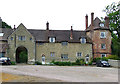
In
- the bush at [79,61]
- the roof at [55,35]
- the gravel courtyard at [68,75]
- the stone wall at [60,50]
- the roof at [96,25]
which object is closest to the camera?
the gravel courtyard at [68,75]

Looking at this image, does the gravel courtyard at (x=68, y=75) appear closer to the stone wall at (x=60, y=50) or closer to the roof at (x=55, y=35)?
the stone wall at (x=60, y=50)

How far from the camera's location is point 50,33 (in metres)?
47.9

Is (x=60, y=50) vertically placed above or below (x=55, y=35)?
below

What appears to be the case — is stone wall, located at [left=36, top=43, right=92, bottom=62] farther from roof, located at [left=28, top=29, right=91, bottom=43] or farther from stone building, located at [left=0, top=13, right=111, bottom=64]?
roof, located at [left=28, top=29, right=91, bottom=43]

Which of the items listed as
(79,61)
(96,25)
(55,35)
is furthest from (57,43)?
(96,25)

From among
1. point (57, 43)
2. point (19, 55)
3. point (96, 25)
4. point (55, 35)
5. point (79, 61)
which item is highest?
point (96, 25)

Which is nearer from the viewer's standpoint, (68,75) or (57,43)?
(68,75)

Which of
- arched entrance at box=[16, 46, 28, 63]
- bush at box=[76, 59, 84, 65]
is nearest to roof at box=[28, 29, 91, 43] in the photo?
arched entrance at box=[16, 46, 28, 63]

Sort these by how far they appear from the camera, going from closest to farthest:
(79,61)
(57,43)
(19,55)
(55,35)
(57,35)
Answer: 1. (79,61)
2. (57,43)
3. (55,35)
4. (57,35)
5. (19,55)

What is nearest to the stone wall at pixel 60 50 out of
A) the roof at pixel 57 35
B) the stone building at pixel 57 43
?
the stone building at pixel 57 43

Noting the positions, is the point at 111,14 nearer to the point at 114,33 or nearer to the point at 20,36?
the point at 114,33

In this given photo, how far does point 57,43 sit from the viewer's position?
45938 millimetres

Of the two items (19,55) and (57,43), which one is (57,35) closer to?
(57,43)

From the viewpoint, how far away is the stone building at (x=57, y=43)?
1742 inches
